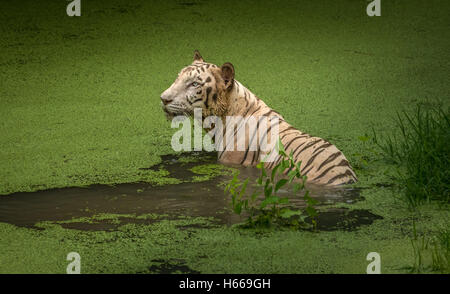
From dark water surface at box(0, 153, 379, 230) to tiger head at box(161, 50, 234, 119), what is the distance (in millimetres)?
363

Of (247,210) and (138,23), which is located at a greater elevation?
(138,23)

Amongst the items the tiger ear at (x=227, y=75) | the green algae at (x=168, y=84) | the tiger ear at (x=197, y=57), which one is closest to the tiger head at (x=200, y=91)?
the tiger ear at (x=227, y=75)

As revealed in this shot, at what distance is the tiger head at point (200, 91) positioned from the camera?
4.18 meters

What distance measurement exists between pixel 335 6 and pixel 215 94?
3600mm

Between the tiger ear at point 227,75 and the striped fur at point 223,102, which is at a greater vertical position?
the tiger ear at point 227,75

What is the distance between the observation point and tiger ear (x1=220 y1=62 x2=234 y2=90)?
418 cm

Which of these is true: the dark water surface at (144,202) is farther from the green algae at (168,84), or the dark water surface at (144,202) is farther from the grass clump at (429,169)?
the grass clump at (429,169)

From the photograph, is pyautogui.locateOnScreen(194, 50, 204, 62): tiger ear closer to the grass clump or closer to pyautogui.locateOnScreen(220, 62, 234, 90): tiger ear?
pyautogui.locateOnScreen(220, 62, 234, 90): tiger ear

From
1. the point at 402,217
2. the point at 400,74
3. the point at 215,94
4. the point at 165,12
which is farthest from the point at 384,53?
the point at 402,217

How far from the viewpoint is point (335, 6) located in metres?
7.51

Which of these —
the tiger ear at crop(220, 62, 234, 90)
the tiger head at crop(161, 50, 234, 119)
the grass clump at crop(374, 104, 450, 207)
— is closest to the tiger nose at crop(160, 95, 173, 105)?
the tiger head at crop(161, 50, 234, 119)

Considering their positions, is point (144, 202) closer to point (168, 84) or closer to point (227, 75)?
point (227, 75)

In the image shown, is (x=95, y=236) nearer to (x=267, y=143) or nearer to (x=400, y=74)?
(x=267, y=143)

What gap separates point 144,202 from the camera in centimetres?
372
